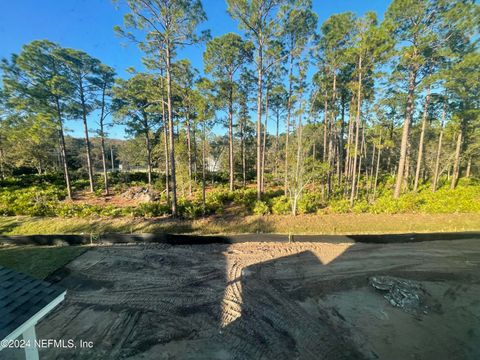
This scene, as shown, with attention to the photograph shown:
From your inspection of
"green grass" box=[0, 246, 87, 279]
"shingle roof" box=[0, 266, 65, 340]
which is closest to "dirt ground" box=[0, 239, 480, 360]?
"green grass" box=[0, 246, 87, 279]

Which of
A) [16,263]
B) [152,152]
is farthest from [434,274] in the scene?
[152,152]

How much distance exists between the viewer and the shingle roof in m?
2.24

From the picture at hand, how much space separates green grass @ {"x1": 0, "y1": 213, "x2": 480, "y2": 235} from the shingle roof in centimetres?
732

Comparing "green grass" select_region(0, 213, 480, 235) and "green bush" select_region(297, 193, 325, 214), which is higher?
"green bush" select_region(297, 193, 325, 214)

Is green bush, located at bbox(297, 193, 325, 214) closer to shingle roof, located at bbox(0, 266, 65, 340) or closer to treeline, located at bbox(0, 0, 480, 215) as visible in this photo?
treeline, located at bbox(0, 0, 480, 215)

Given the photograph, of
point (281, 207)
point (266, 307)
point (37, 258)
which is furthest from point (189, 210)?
point (266, 307)

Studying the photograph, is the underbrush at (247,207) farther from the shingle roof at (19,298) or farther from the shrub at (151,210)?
the shingle roof at (19,298)

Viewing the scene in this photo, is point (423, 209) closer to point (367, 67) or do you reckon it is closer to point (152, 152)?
point (367, 67)

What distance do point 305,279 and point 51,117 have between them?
1977cm

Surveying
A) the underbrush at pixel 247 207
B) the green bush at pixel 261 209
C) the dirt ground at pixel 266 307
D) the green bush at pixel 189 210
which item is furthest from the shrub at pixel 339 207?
the green bush at pixel 189 210

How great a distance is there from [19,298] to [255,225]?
8893 millimetres

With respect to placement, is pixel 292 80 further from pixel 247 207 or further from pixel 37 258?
pixel 37 258

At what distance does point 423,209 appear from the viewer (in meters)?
11.5

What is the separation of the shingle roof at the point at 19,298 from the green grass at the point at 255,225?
7.32 meters
